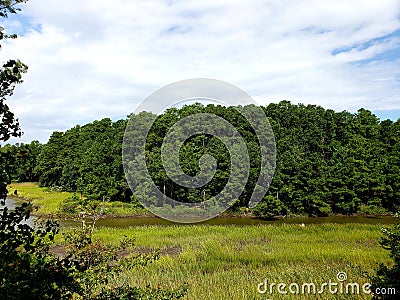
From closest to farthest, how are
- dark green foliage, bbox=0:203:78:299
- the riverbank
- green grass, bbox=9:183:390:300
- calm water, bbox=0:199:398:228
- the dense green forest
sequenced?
1. dark green foliage, bbox=0:203:78:299
2. green grass, bbox=9:183:390:300
3. calm water, bbox=0:199:398:228
4. the riverbank
5. the dense green forest

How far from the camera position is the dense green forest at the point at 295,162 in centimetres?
2448

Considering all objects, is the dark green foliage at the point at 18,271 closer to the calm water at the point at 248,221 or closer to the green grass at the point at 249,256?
the green grass at the point at 249,256

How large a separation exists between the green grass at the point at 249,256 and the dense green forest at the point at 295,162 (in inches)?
260

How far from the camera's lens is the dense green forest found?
2448 cm

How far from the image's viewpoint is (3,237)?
244cm

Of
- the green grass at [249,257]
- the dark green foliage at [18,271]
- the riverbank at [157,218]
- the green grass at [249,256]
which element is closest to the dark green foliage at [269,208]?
the riverbank at [157,218]

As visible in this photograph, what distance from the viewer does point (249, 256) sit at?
37.4 feet

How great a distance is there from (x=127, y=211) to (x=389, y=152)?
71.8 feet

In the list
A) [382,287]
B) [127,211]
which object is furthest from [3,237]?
[127,211]

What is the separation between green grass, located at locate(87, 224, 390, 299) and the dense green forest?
6598 millimetres

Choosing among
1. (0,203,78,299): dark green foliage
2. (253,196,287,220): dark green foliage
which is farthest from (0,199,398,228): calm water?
(0,203,78,299): dark green foliage

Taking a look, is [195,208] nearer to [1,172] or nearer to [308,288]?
[308,288]

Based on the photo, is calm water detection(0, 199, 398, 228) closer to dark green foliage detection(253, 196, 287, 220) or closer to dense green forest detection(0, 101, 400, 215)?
dark green foliage detection(253, 196, 287, 220)

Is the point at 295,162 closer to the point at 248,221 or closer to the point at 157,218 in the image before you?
the point at 248,221
